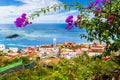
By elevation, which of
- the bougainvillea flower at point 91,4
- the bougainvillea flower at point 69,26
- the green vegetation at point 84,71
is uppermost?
the bougainvillea flower at point 91,4

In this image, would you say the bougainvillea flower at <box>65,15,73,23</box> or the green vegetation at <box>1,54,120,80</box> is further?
the bougainvillea flower at <box>65,15,73,23</box>

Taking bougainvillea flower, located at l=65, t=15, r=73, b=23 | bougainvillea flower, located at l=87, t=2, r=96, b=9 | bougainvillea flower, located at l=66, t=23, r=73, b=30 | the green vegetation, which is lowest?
the green vegetation

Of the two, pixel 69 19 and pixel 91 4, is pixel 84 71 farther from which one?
pixel 91 4

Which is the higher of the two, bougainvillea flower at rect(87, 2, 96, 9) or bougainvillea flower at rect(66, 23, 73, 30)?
bougainvillea flower at rect(87, 2, 96, 9)

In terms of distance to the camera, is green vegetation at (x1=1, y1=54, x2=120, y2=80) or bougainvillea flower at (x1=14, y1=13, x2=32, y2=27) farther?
bougainvillea flower at (x1=14, y1=13, x2=32, y2=27)

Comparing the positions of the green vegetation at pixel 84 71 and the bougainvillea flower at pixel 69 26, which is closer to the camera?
the green vegetation at pixel 84 71

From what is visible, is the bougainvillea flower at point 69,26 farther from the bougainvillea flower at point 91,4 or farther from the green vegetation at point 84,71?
the green vegetation at point 84,71

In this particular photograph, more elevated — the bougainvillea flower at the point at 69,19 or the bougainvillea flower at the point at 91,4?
the bougainvillea flower at the point at 91,4

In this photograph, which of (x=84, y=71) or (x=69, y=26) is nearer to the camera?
(x=84, y=71)

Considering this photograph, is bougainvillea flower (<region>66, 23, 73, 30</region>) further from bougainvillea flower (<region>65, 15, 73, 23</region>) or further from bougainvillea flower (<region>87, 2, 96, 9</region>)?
bougainvillea flower (<region>87, 2, 96, 9</region>)

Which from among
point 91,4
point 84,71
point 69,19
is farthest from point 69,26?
point 84,71

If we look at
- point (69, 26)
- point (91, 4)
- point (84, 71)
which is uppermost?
point (91, 4)

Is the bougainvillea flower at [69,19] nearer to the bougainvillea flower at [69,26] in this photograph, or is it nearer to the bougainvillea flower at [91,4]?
the bougainvillea flower at [69,26]

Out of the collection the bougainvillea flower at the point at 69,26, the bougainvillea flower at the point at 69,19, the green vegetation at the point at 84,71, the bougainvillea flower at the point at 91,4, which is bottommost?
the green vegetation at the point at 84,71
